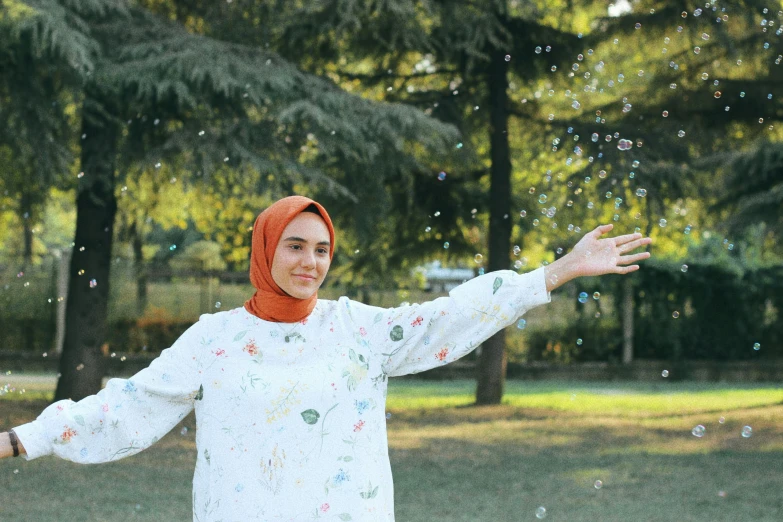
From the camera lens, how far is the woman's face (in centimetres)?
261

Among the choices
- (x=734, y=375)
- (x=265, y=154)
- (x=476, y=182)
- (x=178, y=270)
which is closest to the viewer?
(x=265, y=154)

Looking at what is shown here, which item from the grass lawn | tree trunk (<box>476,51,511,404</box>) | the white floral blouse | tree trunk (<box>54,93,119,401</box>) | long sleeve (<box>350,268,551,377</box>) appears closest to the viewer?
the white floral blouse

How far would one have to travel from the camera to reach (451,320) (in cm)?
263

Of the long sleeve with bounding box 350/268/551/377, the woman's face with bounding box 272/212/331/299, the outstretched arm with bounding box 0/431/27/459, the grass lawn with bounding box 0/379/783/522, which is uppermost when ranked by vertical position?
the woman's face with bounding box 272/212/331/299

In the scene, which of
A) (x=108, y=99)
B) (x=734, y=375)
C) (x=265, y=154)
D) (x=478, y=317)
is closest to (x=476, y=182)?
(x=265, y=154)

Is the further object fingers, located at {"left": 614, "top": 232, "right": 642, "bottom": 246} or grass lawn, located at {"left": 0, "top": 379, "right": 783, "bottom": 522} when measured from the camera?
grass lawn, located at {"left": 0, "top": 379, "right": 783, "bottom": 522}

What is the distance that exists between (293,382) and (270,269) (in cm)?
30

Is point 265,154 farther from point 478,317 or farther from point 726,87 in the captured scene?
point 478,317

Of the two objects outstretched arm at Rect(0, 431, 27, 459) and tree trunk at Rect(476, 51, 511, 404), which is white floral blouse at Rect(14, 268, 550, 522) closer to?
outstretched arm at Rect(0, 431, 27, 459)

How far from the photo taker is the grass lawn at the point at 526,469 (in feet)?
21.7

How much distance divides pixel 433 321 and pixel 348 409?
12.2 inches

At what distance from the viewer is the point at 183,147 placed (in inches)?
347

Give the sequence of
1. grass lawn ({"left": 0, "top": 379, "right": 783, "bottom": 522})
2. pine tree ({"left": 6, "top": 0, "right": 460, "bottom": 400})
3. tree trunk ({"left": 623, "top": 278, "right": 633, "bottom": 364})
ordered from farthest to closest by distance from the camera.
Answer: tree trunk ({"left": 623, "top": 278, "right": 633, "bottom": 364}), pine tree ({"left": 6, "top": 0, "right": 460, "bottom": 400}), grass lawn ({"left": 0, "top": 379, "right": 783, "bottom": 522})

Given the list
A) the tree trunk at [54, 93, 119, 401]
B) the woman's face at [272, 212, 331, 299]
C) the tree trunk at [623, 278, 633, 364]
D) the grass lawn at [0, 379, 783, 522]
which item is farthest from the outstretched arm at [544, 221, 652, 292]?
the tree trunk at [623, 278, 633, 364]
